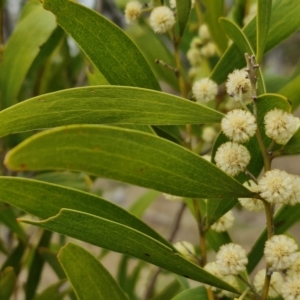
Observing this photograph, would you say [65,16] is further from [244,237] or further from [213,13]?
[244,237]

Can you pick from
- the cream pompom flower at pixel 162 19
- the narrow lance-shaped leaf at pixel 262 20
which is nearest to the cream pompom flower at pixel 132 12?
the cream pompom flower at pixel 162 19

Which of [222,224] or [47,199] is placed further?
[222,224]

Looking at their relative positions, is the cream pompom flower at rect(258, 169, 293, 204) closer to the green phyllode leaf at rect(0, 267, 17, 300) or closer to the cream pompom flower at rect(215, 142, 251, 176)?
the cream pompom flower at rect(215, 142, 251, 176)

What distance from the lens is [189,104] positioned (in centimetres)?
43

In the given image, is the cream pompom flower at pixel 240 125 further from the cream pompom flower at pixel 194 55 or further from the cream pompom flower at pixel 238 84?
the cream pompom flower at pixel 194 55

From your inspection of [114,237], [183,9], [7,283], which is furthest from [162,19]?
[7,283]

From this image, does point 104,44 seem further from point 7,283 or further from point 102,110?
point 7,283

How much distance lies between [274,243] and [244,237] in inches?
85.3

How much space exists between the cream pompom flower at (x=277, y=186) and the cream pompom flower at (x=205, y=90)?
0.16 meters

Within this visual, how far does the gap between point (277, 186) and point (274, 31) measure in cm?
23

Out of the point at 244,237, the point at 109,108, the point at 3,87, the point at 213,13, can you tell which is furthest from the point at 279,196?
the point at 244,237

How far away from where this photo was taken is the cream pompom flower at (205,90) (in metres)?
0.57

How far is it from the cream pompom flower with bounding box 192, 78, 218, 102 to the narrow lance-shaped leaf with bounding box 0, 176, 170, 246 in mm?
154

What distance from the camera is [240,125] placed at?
1.41 feet
